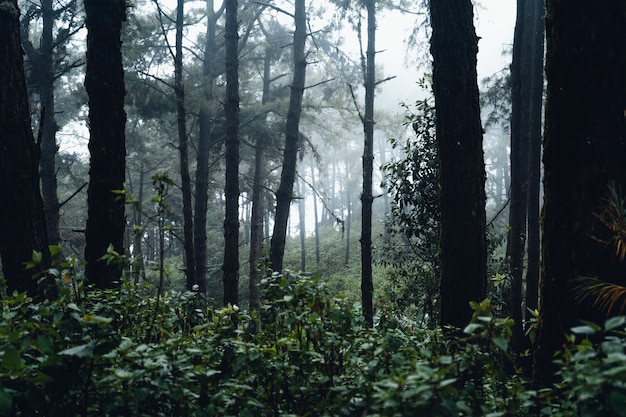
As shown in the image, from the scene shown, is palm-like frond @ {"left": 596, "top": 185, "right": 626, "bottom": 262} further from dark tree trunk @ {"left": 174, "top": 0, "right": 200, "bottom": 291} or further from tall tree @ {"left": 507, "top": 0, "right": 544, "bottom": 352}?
dark tree trunk @ {"left": 174, "top": 0, "right": 200, "bottom": 291}

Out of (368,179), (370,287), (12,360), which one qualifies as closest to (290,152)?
(368,179)

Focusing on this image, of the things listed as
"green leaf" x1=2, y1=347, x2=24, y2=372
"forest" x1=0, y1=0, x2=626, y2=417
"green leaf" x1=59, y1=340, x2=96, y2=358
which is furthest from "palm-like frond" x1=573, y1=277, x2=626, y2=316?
"green leaf" x1=2, y1=347, x2=24, y2=372

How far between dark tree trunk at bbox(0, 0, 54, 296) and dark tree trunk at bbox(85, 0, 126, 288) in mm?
516

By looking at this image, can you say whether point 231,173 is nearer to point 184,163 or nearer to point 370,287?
point 184,163

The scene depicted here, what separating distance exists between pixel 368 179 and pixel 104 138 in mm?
7846

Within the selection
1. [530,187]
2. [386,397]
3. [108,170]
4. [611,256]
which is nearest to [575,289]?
[611,256]

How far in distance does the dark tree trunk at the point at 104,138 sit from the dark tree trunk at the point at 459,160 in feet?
11.2

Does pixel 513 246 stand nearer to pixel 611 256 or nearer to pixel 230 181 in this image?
pixel 230 181

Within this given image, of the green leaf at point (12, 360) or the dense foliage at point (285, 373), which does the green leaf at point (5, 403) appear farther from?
the green leaf at point (12, 360)

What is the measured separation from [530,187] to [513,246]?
55.7 inches

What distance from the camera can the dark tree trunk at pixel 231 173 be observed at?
952 centimetres

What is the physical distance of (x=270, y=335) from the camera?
4129mm

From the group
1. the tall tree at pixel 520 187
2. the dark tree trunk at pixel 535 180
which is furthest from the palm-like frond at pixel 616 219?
the dark tree trunk at pixel 535 180

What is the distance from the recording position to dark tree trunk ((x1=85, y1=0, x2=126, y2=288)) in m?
5.23
